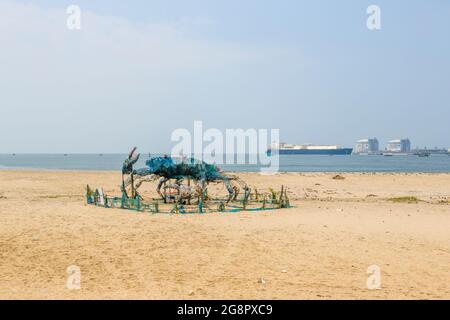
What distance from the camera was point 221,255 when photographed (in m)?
13.1

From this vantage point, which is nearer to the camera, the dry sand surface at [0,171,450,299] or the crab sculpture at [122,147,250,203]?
the dry sand surface at [0,171,450,299]

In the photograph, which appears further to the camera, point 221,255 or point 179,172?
point 179,172

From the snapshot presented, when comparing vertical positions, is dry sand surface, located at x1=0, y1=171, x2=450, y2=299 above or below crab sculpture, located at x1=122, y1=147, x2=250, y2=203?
below

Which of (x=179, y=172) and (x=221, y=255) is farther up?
(x=179, y=172)

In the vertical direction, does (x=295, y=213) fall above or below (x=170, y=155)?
below

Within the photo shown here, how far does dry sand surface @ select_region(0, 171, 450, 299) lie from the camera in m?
10.2

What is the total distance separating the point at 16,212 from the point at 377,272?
603 inches

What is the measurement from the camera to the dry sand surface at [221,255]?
33.4ft

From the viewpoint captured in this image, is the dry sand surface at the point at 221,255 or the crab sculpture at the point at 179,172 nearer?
the dry sand surface at the point at 221,255

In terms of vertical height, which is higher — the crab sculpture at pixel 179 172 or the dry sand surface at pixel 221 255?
the crab sculpture at pixel 179 172
